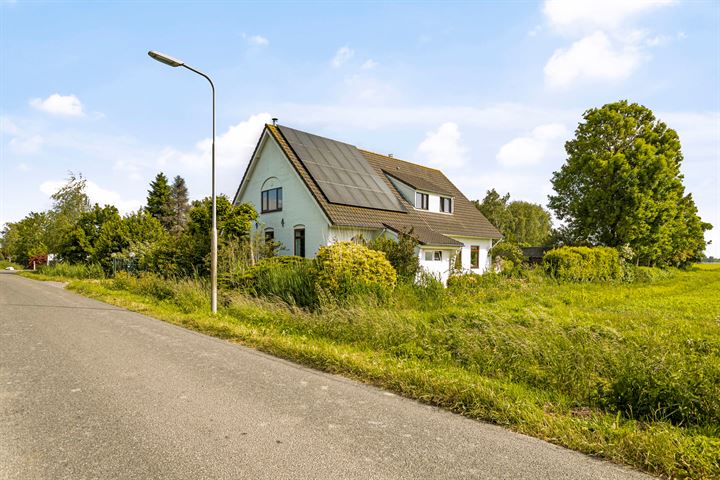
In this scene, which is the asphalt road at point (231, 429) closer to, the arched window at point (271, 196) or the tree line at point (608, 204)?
the arched window at point (271, 196)

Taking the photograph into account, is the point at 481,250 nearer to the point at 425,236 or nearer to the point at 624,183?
the point at 425,236

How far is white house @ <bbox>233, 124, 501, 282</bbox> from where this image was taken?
1807cm

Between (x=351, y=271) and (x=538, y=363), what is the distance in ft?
19.2

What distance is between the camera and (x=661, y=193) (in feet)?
98.8

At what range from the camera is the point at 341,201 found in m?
18.1

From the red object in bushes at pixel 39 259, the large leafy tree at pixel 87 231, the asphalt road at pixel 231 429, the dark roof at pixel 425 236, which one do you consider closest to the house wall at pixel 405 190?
the dark roof at pixel 425 236

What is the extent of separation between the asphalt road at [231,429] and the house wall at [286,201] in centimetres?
1185

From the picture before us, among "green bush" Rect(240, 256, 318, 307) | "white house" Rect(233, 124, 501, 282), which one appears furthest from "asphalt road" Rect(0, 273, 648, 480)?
"white house" Rect(233, 124, 501, 282)

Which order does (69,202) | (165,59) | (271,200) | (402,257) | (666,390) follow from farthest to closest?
(69,202)
(271,200)
(402,257)
(165,59)
(666,390)

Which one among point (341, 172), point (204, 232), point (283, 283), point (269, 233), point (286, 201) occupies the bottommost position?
point (283, 283)

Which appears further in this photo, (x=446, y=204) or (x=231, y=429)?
(x=446, y=204)

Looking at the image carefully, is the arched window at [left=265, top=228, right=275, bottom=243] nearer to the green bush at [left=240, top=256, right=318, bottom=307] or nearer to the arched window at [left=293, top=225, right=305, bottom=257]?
the arched window at [left=293, top=225, right=305, bottom=257]

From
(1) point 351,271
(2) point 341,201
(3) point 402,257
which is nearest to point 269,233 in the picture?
(2) point 341,201

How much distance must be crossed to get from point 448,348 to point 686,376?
305 cm
